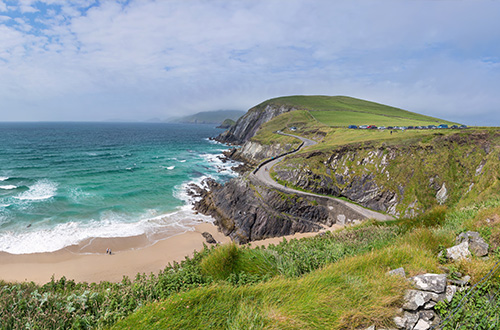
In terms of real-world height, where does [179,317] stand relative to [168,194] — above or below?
above

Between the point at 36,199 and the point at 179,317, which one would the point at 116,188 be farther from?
the point at 179,317

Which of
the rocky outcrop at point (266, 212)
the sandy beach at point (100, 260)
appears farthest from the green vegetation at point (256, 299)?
the rocky outcrop at point (266, 212)

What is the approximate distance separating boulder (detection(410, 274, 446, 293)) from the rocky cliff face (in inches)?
1202

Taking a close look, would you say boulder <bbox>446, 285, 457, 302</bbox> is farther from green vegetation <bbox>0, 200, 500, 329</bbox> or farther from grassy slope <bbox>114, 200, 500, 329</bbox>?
grassy slope <bbox>114, 200, 500, 329</bbox>

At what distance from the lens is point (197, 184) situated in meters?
51.4

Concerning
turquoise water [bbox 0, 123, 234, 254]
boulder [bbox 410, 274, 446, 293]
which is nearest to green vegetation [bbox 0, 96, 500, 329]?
boulder [bbox 410, 274, 446, 293]

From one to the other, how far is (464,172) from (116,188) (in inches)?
2396

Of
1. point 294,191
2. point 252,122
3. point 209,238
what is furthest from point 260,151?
point 252,122

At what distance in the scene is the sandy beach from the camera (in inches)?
830

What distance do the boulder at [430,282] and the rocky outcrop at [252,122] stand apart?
115 metres

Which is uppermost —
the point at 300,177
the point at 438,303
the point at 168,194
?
the point at 438,303

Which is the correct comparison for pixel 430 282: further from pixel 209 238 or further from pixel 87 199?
pixel 87 199

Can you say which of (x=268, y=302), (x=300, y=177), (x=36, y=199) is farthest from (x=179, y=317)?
(x=36, y=199)

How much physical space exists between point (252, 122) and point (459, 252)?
12268cm
